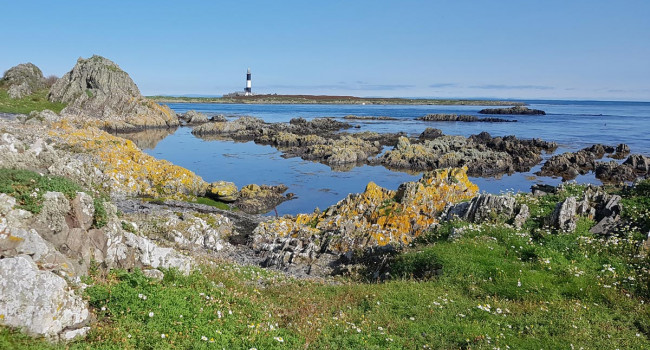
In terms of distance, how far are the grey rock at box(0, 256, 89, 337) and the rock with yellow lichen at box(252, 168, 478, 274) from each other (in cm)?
1214

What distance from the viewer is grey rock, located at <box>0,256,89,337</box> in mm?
7387

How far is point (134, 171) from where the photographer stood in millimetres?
33594

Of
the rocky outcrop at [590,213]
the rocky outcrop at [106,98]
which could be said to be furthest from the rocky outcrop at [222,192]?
the rocky outcrop at [106,98]

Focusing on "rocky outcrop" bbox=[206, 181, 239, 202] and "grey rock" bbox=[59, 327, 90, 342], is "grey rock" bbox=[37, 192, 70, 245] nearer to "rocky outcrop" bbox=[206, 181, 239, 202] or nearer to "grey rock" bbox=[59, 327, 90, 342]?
"grey rock" bbox=[59, 327, 90, 342]

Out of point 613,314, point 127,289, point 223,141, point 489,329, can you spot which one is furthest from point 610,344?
point 223,141

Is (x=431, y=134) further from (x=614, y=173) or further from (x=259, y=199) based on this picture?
(x=259, y=199)

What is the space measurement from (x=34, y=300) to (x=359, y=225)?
16605mm

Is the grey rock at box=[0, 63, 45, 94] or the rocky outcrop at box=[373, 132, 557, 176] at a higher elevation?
the grey rock at box=[0, 63, 45, 94]

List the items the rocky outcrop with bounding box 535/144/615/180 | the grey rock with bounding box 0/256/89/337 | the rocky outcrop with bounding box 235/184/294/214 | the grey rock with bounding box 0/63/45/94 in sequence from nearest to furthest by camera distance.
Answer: the grey rock with bounding box 0/256/89/337 < the rocky outcrop with bounding box 235/184/294/214 < the rocky outcrop with bounding box 535/144/615/180 < the grey rock with bounding box 0/63/45/94

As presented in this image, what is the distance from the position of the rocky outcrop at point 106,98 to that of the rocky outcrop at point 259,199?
2294 inches

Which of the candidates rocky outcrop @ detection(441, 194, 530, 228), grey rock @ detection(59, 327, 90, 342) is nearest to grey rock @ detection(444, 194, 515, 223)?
rocky outcrop @ detection(441, 194, 530, 228)

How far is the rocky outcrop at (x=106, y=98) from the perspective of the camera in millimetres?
85500

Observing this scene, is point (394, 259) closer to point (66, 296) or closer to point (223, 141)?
point (66, 296)

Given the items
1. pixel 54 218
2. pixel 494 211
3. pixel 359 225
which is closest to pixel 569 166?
pixel 494 211
